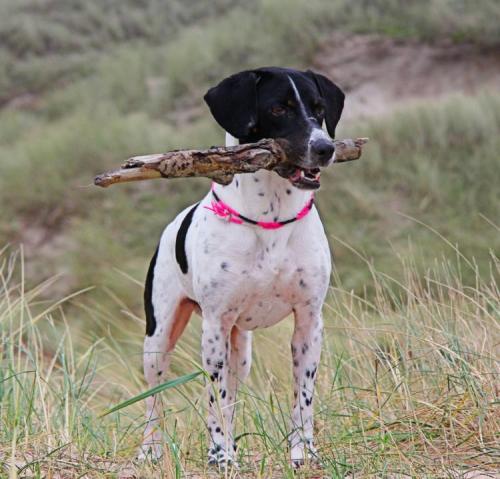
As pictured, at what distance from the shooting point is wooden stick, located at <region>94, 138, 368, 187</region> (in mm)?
4281

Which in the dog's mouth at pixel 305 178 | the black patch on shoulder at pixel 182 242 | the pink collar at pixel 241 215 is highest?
the dog's mouth at pixel 305 178

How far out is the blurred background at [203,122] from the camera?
11.5 metres

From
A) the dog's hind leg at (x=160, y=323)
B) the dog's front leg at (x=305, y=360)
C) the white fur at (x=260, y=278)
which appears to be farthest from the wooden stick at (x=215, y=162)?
the dog's hind leg at (x=160, y=323)

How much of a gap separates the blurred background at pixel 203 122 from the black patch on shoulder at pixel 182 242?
3.51m

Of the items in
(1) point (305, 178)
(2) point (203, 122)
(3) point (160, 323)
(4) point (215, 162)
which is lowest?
(2) point (203, 122)

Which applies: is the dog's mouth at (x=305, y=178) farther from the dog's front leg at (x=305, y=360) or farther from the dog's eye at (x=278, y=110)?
the dog's front leg at (x=305, y=360)

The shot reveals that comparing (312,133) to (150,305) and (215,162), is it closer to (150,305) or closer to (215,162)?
(215,162)

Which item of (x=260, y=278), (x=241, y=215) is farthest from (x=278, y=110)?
(x=260, y=278)

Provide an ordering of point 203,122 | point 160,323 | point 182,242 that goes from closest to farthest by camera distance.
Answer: point 182,242 < point 160,323 < point 203,122

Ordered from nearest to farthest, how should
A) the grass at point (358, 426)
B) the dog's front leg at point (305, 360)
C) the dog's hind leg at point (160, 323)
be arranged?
the grass at point (358, 426) < the dog's front leg at point (305, 360) < the dog's hind leg at point (160, 323)

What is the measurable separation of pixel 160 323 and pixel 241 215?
0.92m

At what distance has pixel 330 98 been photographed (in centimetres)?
493

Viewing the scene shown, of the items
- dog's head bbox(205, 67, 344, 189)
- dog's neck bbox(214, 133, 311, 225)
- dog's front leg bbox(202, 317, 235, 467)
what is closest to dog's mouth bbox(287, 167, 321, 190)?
dog's head bbox(205, 67, 344, 189)

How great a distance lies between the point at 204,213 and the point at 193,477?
1150 mm
